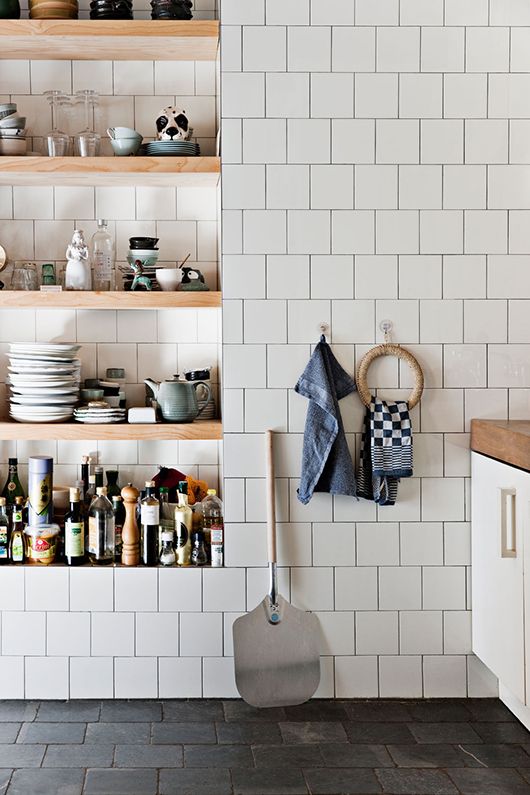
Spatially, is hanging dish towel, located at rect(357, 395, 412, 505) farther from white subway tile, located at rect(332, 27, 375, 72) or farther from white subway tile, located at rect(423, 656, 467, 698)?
white subway tile, located at rect(332, 27, 375, 72)

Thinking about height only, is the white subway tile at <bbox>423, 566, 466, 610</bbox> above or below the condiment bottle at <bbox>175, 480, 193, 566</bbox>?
below

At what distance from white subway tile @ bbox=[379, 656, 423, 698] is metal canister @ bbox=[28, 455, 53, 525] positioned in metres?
1.26

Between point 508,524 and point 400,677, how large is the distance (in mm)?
733

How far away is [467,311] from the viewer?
10.2 feet

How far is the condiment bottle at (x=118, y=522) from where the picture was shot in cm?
322

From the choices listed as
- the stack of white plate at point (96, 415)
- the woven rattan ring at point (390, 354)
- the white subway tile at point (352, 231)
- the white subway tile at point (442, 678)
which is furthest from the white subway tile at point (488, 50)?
the white subway tile at point (442, 678)

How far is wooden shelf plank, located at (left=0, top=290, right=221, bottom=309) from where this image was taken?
3111mm

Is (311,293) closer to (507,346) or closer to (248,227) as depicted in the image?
(248,227)

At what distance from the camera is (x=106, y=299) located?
10.2ft

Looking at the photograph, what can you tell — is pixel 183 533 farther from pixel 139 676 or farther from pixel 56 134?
pixel 56 134

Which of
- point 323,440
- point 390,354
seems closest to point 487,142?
point 390,354

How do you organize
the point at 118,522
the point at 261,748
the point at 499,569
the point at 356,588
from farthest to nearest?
the point at 118,522 → the point at 356,588 → the point at 499,569 → the point at 261,748

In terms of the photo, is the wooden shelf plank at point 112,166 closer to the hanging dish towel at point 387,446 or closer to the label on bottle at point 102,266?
the label on bottle at point 102,266

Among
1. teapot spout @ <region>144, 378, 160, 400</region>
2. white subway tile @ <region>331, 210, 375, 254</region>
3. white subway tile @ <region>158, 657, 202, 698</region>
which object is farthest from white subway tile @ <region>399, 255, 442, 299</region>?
white subway tile @ <region>158, 657, 202, 698</region>
